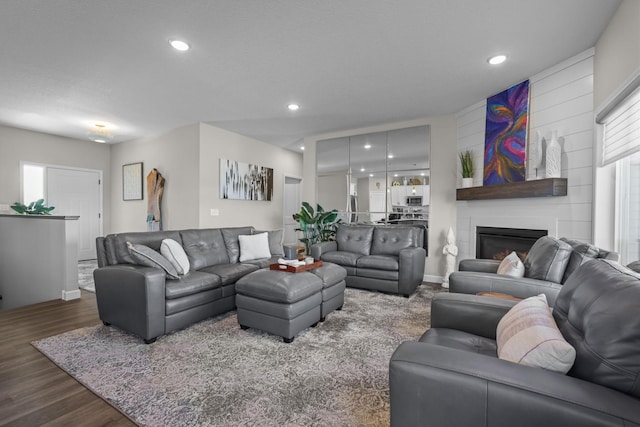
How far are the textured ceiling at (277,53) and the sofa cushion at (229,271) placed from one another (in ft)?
7.09

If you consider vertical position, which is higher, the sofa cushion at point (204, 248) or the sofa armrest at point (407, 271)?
the sofa cushion at point (204, 248)

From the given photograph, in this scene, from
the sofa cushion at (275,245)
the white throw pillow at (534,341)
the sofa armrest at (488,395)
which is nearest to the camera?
the sofa armrest at (488,395)

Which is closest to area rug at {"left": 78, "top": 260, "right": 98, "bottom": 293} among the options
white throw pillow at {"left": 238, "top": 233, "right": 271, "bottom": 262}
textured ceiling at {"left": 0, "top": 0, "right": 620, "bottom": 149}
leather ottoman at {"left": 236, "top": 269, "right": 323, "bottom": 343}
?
white throw pillow at {"left": 238, "top": 233, "right": 271, "bottom": 262}

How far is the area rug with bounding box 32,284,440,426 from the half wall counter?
57.8 inches

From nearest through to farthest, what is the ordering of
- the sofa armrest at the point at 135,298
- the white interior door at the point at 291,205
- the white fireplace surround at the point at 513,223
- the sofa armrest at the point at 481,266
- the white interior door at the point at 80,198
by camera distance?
the sofa armrest at the point at 135,298, the sofa armrest at the point at 481,266, the white fireplace surround at the point at 513,223, the white interior door at the point at 80,198, the white interior door at the point at 291,205

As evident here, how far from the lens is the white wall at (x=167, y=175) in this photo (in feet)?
17.1

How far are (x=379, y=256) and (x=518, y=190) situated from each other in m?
1.85

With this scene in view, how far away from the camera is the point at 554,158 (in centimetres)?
300

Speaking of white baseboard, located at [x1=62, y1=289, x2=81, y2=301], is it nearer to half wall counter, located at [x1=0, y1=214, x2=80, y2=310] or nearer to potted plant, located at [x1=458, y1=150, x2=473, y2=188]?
half wall counter, located at [x1=0, y1=214, x2=80, y2=310]

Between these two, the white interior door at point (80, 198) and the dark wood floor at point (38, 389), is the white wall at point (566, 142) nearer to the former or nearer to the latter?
the dark wood floor at point (38, 389)

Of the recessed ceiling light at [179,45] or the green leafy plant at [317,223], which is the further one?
the green leafy plant at [317,223]

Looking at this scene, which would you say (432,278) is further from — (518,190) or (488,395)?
(488,395)

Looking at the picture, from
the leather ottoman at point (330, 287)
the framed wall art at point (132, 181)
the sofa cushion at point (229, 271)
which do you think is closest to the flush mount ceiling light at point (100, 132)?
the framed wall art at point (132, 181)

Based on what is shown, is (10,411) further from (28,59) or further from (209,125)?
(209,125)
